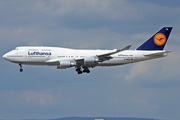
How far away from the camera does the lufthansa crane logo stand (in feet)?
301

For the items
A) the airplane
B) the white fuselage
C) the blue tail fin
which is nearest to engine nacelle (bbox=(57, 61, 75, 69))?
the airplane

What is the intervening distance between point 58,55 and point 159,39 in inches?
1077

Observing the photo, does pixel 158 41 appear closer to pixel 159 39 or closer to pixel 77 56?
pixel 159 39

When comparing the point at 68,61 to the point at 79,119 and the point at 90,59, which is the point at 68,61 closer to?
the point at 90,59

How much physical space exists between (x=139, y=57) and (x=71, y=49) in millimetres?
16658

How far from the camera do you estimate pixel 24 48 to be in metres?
81.6

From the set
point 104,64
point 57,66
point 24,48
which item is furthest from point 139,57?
point 24,48

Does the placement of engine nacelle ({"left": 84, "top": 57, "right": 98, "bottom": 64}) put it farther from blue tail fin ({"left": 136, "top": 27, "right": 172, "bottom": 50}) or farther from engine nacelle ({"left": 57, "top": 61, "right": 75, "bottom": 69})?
blue tail fin ({"left": 136, "top": 27, "right": 172, "bottom": 50})

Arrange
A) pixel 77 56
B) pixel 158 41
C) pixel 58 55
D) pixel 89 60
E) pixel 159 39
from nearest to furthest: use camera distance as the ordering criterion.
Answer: pixel 89 60
pixel 58 55
pixel 77 56
pixel 158 41
pixel 159 39

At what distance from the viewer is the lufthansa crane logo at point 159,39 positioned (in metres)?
91.8

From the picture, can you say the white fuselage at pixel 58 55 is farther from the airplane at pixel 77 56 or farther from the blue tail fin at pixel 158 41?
the blue tail fin at pixel 158 41

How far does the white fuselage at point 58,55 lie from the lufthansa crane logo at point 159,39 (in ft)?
16.6

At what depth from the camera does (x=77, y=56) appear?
83562mm

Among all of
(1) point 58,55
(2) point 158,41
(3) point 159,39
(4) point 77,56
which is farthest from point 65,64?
(3) point 159,39
